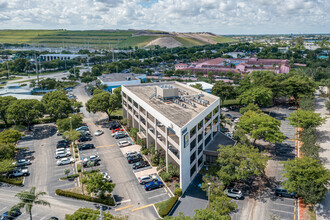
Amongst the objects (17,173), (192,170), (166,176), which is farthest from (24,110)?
(192,170)

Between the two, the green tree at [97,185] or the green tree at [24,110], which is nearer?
the green tree at [97,185]

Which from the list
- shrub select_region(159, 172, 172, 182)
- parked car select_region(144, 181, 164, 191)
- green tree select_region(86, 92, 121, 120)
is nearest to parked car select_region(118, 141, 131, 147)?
green tree select_region(86, 92, 121, 120)

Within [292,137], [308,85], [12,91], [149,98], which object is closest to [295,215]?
[292,137]

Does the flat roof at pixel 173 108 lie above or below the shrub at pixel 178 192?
above

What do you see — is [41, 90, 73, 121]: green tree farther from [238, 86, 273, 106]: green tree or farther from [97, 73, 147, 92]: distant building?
[238, 86, 273, 106]: green tree

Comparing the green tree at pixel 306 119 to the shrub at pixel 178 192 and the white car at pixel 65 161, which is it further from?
the white car at pixel 65 161

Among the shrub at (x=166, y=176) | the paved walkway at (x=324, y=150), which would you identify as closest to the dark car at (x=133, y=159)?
the shrub at (x=166, y=176)
